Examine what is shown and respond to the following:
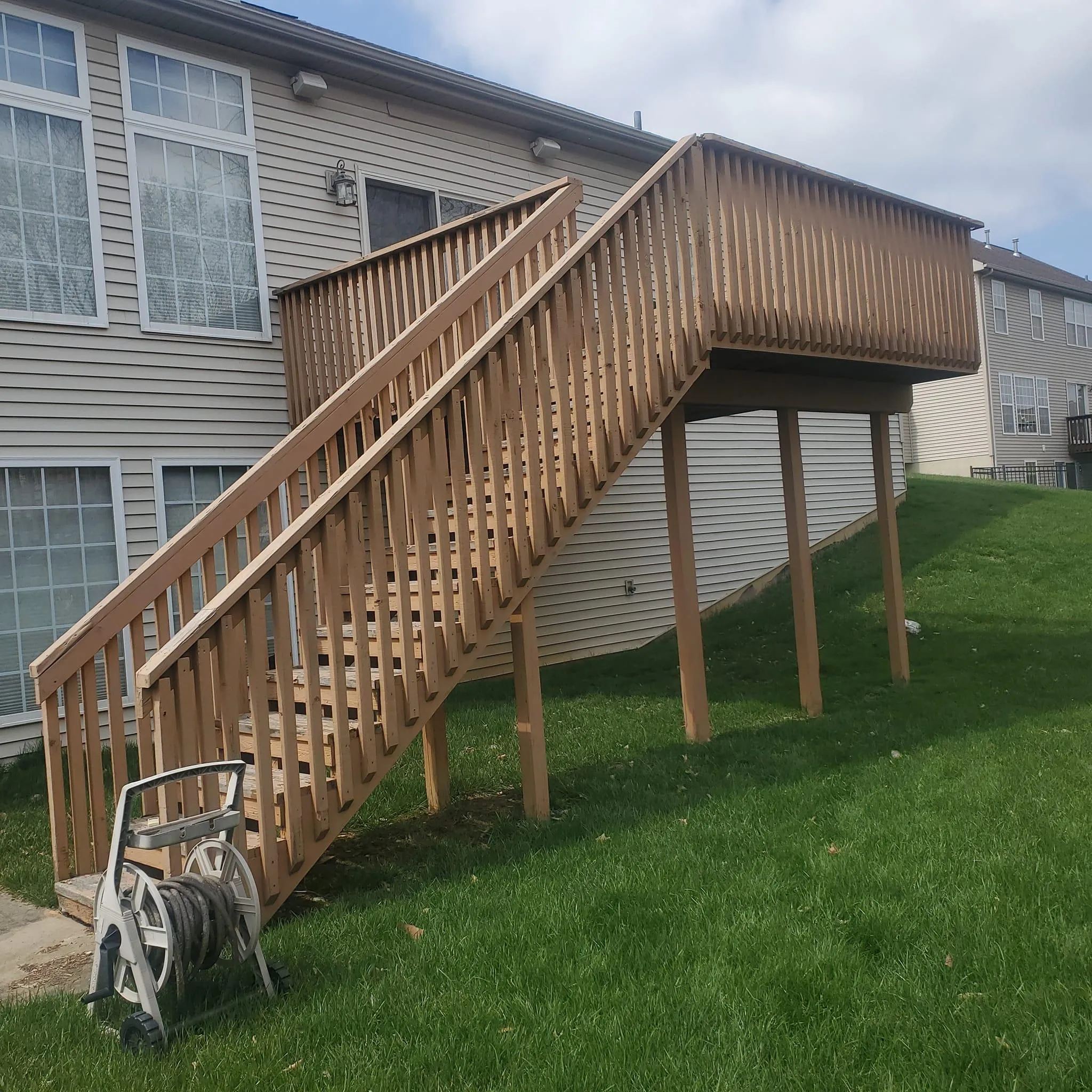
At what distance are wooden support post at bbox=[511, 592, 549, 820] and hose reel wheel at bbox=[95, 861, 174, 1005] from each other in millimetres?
2681

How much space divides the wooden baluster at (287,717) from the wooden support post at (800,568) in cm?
501

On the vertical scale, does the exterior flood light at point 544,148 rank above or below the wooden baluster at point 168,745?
above

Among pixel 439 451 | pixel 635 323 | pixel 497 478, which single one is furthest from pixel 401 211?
pixel 439 451

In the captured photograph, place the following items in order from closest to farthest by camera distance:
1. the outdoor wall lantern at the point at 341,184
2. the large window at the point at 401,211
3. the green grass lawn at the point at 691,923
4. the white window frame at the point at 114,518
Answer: the green grass lawn at the point at 691,923 < the white window frame at the point at 114,518 < the outdoor wall lantern at the point at 341,184 < the large window at the point at 401,211

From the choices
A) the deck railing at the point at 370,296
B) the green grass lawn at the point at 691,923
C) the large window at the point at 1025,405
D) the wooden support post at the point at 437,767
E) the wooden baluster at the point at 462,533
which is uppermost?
the large window at the point at 1025,405

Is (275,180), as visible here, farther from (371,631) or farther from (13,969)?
(13,969)

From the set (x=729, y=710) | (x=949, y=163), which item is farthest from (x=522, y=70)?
(x=949, y=163)

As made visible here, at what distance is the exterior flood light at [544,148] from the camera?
11648 millimetres

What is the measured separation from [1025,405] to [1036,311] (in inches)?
128

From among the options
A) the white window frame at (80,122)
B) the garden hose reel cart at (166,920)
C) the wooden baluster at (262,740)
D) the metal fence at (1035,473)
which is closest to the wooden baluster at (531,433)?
the wooden baluster at (262,740)

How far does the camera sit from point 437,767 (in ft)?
20.9

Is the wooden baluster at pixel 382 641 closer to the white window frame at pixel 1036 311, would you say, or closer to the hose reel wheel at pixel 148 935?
the hose reel wheel at pixel 148 935

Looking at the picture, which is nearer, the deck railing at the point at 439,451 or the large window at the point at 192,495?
the deck railing at the point at 439,451

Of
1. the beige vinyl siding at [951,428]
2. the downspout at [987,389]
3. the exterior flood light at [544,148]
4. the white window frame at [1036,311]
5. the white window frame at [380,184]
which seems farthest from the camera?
the white window frame at [1036,311]
